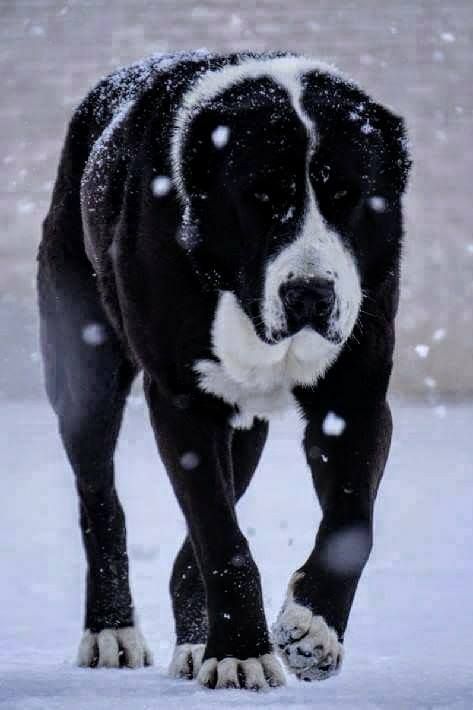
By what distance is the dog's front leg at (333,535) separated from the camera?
2764 mm

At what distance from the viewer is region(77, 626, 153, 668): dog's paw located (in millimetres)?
3688

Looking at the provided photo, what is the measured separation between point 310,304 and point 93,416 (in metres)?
1.23

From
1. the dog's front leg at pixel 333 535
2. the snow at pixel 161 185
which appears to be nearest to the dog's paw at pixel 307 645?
the dog's front leg at pixel 333 535

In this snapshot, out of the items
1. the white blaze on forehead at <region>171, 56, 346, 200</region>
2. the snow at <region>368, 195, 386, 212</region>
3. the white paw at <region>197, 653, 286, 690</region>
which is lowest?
the white paw at <region>197, 653, 286, 690</region>

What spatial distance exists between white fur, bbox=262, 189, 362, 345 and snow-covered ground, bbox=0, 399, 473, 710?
430 millimetres

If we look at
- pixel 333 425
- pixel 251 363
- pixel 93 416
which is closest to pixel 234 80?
pixel 251 363

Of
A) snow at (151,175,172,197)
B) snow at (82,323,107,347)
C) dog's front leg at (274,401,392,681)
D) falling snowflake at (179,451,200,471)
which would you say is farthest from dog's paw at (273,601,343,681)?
snow at (82,323,107,347)

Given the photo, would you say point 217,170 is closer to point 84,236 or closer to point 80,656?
point 84,236

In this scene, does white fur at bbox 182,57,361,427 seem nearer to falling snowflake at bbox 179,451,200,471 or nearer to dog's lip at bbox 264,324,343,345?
dog's lip at bbox 264,324,343,345

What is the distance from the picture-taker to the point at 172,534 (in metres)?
5.91

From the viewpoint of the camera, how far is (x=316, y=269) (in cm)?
290

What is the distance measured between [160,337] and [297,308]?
0.43 metres

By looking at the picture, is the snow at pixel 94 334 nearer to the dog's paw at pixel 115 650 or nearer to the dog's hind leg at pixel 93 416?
the dog's hind leg at pixel 93 416

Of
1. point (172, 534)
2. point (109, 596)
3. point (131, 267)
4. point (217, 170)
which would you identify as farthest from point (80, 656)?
point (172, 534)
